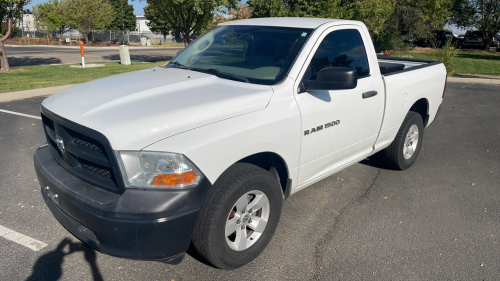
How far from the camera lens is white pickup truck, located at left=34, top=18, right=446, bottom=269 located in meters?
2.59

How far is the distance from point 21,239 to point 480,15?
36333mm

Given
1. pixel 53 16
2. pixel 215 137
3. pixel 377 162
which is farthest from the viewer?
pixel 53 16

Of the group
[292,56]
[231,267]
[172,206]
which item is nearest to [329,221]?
[231,267]

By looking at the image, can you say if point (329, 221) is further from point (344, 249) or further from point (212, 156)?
point (212, 156)

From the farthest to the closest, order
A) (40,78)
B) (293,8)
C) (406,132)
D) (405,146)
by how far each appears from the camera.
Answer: (293,8)
(40,78)
(405,146)
(406,132)

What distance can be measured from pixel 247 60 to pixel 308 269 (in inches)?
74.6

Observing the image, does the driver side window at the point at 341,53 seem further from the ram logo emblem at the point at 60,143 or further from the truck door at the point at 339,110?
the ram logo emblem at the point at 60,143

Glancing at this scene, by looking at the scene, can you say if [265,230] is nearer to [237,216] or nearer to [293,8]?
[237,216]

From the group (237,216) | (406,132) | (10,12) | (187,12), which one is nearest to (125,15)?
(187,12)

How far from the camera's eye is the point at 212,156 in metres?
2.74

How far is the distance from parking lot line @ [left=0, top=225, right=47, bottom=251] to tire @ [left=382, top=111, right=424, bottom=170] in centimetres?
389

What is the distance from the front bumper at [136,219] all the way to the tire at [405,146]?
3147 millimetres

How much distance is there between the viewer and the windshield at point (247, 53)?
3.63 metres

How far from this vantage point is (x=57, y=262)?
3.26m
